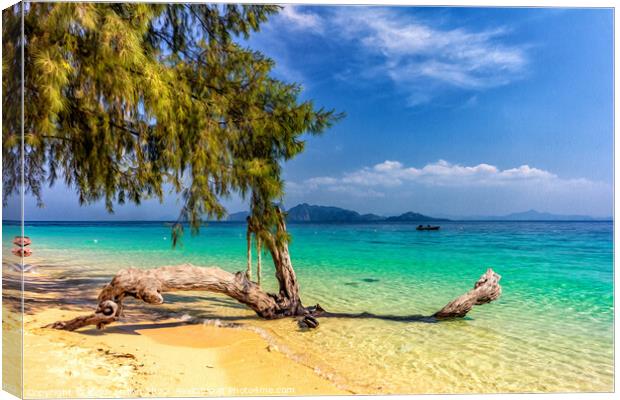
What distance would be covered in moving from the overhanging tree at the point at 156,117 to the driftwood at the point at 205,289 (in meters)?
0.01

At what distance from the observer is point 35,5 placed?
2.36 meters

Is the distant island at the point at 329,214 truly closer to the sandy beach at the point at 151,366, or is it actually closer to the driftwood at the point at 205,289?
the driftwood at the point at 205,289

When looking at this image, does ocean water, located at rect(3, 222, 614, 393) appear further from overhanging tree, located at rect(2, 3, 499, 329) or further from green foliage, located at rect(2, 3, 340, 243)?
green foliage, located at rect(2, 3, 340, 243)

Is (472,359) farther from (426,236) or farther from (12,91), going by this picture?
(426,236)

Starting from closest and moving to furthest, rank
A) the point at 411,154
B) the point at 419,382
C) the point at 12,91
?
the point at 12,91 → the point at 419,382 → the point at 411,154

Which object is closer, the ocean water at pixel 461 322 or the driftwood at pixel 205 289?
the ocean water at pixel 461 322

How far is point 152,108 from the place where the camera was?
2.70 m

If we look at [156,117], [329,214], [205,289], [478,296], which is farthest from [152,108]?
[329,214]

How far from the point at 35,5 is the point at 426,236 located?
11097 mm

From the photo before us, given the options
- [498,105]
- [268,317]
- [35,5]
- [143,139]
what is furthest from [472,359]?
[35,5]

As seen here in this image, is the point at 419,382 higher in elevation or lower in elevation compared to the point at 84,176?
lower

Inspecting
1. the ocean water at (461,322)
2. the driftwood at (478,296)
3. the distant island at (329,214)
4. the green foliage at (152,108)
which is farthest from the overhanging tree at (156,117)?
the driftwood at (478,296)

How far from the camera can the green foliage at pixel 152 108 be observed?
236 centimetres

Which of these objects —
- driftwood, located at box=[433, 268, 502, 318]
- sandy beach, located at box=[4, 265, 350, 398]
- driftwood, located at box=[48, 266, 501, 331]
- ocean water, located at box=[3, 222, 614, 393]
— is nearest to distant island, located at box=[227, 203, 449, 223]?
ocean water, located at box=[3, 222, 614, 393]
